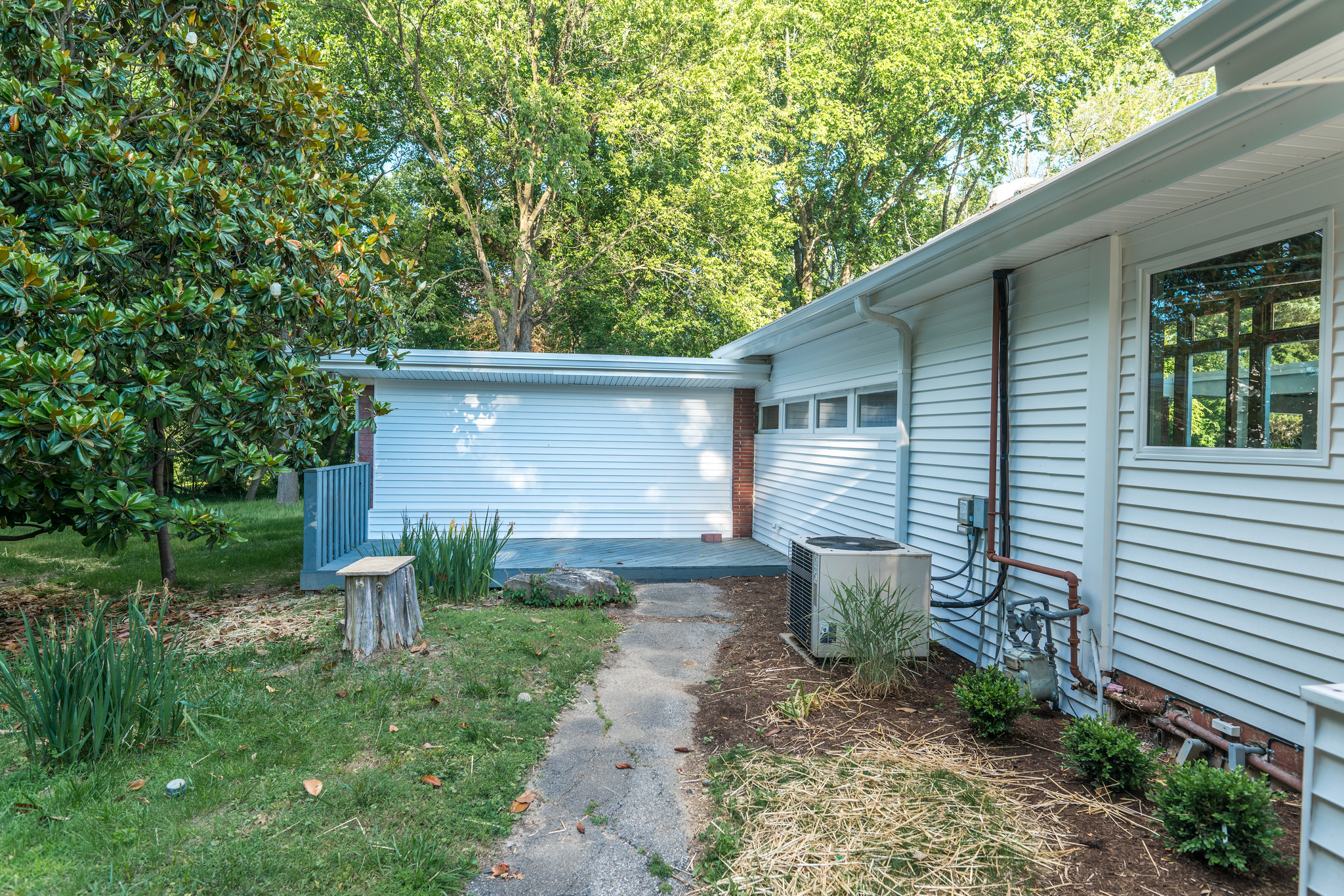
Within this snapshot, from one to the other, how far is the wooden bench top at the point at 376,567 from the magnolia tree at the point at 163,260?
1002 mm

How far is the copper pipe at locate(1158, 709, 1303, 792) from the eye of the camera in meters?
2.79

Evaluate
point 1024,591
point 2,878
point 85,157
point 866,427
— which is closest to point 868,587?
point 1024,591

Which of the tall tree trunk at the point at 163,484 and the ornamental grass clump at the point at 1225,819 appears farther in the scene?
the tall tree trunk at the point at 163,484

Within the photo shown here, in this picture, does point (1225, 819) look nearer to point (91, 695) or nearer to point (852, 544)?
point (852, 544)

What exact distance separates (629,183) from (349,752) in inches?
607

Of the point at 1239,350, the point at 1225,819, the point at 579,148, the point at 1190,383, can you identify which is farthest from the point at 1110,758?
the point at 579,148

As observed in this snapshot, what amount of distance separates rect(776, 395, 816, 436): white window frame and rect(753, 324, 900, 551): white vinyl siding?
0.03 meters

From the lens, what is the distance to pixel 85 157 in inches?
183

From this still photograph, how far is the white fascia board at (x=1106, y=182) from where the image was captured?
2.52 meters

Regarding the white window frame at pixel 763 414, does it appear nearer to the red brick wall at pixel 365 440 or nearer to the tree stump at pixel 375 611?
the red brick wall at pixel 365 440

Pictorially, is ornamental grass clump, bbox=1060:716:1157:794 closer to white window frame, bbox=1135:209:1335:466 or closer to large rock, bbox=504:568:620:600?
white window frame, bbox=1135:209:1335:466

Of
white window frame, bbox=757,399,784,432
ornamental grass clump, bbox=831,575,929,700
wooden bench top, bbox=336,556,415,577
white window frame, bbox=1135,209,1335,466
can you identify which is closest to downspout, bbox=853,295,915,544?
ornamental grass clump, bbox=831,575,929,700

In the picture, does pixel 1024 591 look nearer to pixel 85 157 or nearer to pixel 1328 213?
pixel 1328 213

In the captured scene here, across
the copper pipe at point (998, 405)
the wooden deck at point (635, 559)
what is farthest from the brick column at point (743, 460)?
the copper pipe at point (998, 405)
